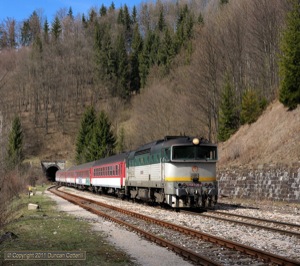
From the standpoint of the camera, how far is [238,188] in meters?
30.5

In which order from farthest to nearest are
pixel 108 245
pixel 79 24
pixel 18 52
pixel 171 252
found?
1. pixel 79 24
2. pixel 18 52
3. pixel 108 245
4. pixel 171 252

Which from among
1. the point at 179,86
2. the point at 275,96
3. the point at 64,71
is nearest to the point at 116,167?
the point at 275,96

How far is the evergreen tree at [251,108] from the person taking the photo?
40.3 meters

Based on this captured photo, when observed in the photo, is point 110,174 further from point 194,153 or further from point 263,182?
point 194,153

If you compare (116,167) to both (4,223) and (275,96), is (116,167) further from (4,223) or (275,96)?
(4,223)

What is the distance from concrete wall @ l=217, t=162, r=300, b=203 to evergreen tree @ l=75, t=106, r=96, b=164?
4971cm

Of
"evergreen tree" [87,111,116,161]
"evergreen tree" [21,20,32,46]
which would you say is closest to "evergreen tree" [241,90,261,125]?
"evergreen tree" [87,111,116,161]

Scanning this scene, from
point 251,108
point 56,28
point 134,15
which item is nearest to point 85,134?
point 251,108

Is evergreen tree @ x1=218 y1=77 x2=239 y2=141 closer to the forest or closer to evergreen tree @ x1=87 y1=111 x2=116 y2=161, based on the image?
the forest

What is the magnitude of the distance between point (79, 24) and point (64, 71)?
102 feet

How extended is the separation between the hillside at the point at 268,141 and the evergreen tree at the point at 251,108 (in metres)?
0.71

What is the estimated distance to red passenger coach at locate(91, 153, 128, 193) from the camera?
103 feet

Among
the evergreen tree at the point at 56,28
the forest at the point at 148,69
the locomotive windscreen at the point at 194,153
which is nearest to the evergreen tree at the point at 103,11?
the forest at the point at 148,69

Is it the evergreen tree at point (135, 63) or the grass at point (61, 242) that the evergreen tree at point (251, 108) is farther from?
the evergreen tree at point (135, 63)
